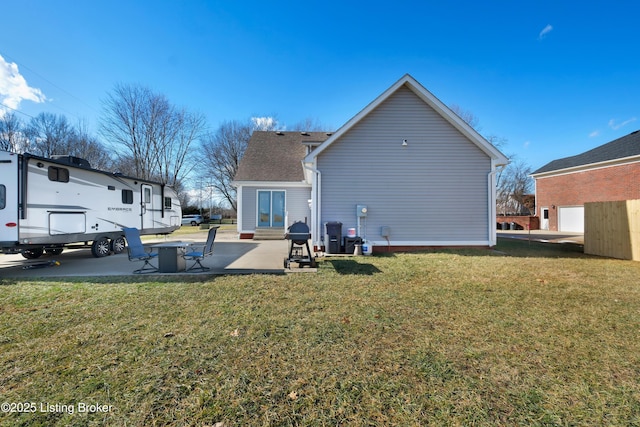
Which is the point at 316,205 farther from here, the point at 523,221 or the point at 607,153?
the point at 523,221

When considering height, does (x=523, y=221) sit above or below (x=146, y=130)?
below

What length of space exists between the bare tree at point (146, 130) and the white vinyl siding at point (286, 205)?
2124 cm

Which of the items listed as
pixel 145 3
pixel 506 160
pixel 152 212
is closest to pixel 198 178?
pixel 152 212

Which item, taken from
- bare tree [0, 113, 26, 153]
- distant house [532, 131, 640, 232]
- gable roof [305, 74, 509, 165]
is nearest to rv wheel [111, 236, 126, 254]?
gable roof [305, 74, 509, 165]

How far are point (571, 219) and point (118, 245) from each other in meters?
33.2

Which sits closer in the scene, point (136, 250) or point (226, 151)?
point (136, 250)

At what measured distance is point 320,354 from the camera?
9.71 ft

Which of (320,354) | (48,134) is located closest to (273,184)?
(320,354)

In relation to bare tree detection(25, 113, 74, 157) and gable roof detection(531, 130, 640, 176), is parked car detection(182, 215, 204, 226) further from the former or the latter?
gable roof detection(531, 130, 640, 176)

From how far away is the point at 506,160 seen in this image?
1053cm

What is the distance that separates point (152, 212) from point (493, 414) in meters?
14.4

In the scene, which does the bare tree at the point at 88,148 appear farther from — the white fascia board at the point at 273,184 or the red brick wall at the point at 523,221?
the red brick wall at the point at 523,221

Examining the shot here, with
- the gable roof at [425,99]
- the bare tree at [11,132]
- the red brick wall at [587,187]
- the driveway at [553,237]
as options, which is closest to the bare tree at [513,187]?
the red brick wall at [587,187]

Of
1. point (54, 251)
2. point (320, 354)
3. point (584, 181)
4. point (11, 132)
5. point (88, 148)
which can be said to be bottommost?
point (320, 354)
